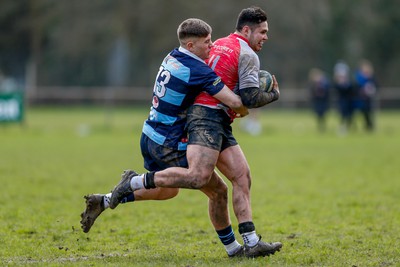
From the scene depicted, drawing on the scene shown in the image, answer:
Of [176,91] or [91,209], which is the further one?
[91,209]

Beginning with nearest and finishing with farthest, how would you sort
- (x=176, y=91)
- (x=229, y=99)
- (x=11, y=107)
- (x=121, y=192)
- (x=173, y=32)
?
(x=229, y=99), (x=176, y=91), (x=121, y=192), (x=11, y=107), (x=173, y=32)

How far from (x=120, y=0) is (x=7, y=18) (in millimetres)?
7931

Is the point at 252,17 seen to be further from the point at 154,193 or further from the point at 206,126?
the point at 154,193

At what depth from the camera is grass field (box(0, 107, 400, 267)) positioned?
7.14 meters

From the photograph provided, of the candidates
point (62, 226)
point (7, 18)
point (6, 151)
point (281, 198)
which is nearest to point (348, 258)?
point (62, 226)

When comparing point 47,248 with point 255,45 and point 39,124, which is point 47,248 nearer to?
point 255,45

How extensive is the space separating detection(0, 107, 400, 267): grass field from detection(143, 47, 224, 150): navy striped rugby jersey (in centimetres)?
108

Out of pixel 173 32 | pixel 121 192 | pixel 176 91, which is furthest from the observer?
pixel 173 32

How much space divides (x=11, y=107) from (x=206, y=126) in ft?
65.2

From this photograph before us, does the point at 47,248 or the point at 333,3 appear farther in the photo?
the point at 333,3

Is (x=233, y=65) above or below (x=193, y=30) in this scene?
below

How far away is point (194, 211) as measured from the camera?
406 inches

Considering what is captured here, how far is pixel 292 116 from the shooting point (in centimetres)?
3888

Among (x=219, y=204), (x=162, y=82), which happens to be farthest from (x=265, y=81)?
(x=219, y=204)
